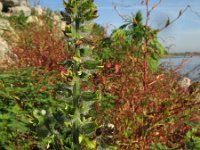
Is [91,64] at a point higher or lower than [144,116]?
higher

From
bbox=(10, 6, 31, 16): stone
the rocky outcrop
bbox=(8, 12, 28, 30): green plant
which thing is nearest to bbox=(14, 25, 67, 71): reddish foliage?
bbox=(8, 12, 28, 30): green plant

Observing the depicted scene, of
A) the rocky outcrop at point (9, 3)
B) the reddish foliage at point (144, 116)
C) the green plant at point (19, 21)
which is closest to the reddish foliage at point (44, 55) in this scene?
the reddish foliage at point (144, 116)

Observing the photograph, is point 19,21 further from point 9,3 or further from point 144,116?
point 144,116

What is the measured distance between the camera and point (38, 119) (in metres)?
2.46

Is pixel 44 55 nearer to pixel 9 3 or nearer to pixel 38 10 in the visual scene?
pixel 38 10

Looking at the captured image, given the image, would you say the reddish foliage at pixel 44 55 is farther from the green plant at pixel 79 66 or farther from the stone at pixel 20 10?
the stone at pixel 20 10

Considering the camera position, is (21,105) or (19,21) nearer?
(21,105)

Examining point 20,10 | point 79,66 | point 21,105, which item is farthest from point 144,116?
point 20,10

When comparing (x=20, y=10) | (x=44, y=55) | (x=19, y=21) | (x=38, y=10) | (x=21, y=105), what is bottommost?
(x=21, y=105)

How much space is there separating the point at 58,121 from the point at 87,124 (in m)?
0.15

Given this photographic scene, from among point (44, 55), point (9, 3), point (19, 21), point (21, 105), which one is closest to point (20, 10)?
point (19, 21)

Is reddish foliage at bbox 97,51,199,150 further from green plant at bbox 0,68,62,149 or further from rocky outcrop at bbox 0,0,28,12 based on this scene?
rocky outcrop at bbox 0,0,28,12

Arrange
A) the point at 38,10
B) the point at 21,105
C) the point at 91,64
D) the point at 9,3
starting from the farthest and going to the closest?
the point at 9,3, the point at 38,10, the point at 21,105, the point at 91,64

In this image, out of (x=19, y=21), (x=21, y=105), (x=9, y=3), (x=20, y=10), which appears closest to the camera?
(x=21, y=105)
